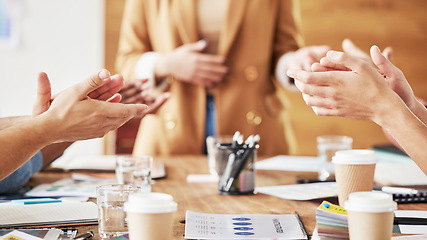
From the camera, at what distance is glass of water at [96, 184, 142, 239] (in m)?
0.97

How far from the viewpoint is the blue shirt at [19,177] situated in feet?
4.32

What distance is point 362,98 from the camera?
1021 millimetres

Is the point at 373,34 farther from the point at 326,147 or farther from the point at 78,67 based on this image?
the point at 326,147

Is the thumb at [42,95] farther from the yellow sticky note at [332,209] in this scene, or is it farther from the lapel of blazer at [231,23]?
the lapel of blazer at [231,23]

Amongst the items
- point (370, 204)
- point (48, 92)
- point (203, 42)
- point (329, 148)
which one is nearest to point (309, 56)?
point (329, 148)

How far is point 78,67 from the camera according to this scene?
3758mm

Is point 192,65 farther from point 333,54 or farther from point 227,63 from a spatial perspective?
point 333,54

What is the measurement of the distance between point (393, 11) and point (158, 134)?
2462 mm

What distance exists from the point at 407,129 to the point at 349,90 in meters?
0.13

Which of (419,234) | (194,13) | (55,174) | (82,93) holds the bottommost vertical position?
(55,174)

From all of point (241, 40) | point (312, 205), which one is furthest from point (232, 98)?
point (312, 205)

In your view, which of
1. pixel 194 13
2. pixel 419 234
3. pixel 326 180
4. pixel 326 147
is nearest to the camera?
pixel 419 234

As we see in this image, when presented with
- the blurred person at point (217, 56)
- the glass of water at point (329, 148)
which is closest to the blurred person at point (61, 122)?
the glass of water at point (329, 148)

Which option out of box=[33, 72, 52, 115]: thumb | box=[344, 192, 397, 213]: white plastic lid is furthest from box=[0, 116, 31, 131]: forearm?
box=[344, 192, 397, 213]: white plastic lid
